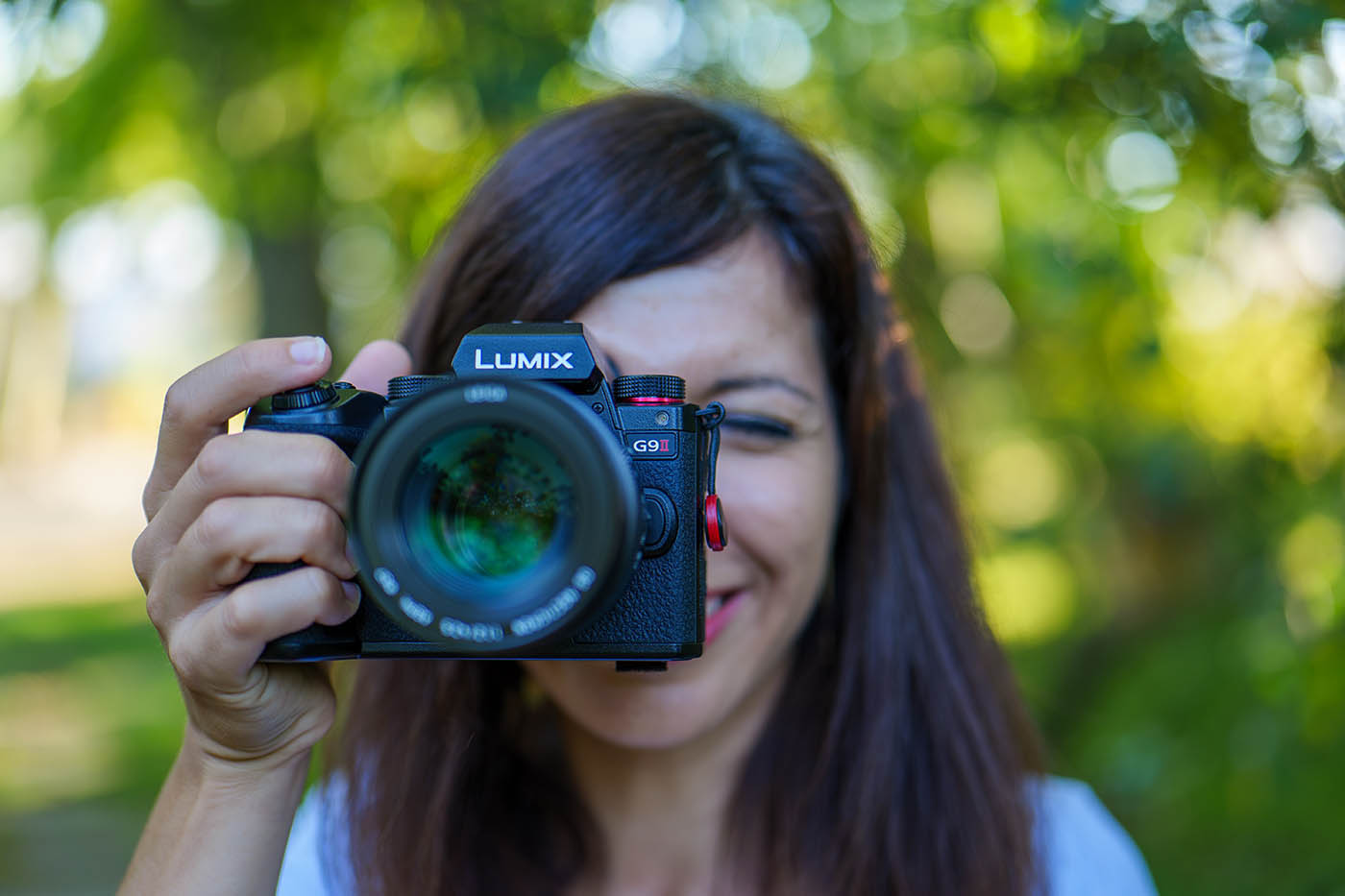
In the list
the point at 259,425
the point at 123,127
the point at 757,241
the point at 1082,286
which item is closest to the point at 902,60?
the point at 1082,286

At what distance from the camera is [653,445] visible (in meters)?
1.17

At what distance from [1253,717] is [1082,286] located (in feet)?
2.87

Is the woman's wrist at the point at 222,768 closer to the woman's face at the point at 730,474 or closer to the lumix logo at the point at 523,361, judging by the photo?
the woman's face at the point at 730,474

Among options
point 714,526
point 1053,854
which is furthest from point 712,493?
point 1053,854

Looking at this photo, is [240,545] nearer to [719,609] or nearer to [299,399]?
[299,399]

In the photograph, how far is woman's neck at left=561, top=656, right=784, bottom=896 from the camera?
1603mm

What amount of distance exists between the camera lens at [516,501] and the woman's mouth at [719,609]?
0.41 m

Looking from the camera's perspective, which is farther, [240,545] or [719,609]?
[719,609]

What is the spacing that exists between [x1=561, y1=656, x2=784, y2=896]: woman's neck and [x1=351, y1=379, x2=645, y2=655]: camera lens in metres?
0.64

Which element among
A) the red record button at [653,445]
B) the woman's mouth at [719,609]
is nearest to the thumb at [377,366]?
the red record button at [653,445]

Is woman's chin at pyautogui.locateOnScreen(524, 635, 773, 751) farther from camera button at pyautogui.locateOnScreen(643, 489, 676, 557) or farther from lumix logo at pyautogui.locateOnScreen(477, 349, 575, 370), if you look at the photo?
lumix logo at pyautogui.locateOnScreen(477, 349, 575, 370)

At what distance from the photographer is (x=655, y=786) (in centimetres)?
162

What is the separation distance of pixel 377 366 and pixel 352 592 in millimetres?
310

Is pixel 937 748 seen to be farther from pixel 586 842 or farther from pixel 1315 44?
pixel 1315 44
